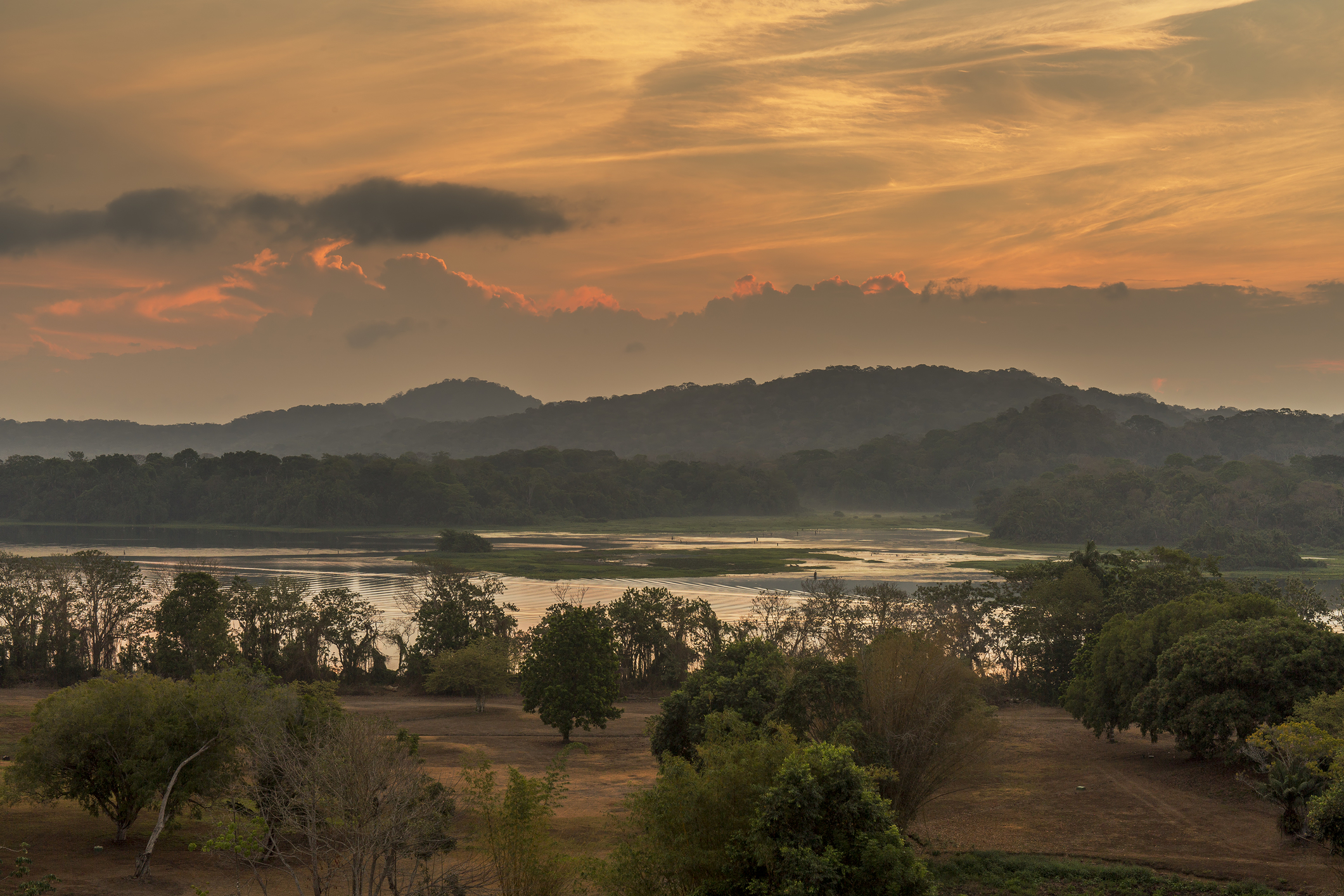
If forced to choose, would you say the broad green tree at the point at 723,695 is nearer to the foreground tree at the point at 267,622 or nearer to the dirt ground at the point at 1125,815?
the dirt ground at the point at 1125,815

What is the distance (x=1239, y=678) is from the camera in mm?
32938

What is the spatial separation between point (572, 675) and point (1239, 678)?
26.3 meters

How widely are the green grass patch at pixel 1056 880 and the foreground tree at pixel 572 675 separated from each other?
65.1 ft

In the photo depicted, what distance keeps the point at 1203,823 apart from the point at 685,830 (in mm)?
19779

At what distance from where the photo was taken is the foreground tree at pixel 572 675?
142 feet

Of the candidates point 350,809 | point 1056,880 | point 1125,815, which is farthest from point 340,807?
point 1125,815

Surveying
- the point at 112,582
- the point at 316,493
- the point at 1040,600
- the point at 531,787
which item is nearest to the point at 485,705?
the point at 112,582

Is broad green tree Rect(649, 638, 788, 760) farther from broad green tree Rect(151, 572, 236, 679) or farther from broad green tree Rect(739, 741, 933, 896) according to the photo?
broad green tree Rect(151, 572, 236, 679)

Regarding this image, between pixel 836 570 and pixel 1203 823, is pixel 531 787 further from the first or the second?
pixel 836 570

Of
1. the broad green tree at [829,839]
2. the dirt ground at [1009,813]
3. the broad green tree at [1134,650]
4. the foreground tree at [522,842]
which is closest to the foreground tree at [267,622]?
the dirt ground at [1009,813]

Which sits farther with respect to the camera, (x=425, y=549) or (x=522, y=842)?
(x=425, y=549)

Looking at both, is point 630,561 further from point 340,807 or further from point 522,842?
point 522,842

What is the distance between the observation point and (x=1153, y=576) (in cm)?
5206

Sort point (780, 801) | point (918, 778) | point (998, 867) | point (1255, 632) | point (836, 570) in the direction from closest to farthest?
point (780, 801), point (998, 867), point (918, 778), point (1255, 632), point (836, 570)
